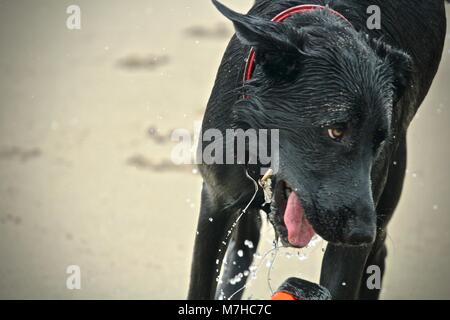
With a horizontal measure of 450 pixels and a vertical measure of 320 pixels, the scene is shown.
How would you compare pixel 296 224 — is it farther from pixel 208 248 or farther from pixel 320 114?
pixel 208 248

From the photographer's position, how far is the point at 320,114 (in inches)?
130

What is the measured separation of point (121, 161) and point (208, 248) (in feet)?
8.57

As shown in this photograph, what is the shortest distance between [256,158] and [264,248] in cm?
218

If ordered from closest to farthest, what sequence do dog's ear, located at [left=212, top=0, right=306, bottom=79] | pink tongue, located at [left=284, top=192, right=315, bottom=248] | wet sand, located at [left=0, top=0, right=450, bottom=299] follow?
dog's ear, located at [left=212, top=0, right=306, bottom=79], pink tongue, located at [left=284, top=192, right=315, bottom=248], wet sand, located at [left=0, top=0, right=450, bottom=299]

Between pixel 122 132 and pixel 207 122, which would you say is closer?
pixel 207 122

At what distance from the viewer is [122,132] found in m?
6.89

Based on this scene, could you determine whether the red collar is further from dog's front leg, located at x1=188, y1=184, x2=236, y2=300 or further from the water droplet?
the water droplet

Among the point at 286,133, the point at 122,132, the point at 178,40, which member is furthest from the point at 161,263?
the point at 178,40

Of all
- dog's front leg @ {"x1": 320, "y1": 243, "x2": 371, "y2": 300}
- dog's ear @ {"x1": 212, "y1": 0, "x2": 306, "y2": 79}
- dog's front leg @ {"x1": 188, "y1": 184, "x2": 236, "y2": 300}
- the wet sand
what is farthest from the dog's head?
the wet sand

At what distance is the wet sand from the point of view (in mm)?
5367

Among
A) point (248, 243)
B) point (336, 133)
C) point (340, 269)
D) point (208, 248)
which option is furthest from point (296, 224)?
point (248, 243)

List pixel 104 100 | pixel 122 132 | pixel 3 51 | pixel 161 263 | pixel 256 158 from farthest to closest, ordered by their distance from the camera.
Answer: pixel 3 51
pixel 104 100
pixel 122 132
pixel 161 263
pixel 256 158

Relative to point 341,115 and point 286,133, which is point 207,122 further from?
point 341,115

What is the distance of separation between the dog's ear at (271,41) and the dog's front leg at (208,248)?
0.77 metres
